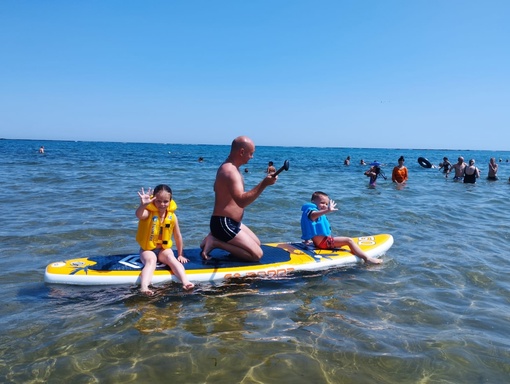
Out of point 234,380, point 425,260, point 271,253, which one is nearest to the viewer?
point 234,380

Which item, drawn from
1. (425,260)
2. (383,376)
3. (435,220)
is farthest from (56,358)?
(435,220)

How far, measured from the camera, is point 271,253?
611cm

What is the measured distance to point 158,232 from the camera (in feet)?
17.3

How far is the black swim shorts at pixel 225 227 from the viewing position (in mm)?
5480

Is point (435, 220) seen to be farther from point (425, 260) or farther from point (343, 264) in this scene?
point (343, 264)

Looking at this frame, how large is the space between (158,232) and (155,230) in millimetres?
53

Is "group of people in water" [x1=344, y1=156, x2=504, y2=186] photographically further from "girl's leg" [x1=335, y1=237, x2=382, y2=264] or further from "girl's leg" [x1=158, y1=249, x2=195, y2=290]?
"girl's leg" [x1=158, y1=249, x2=195, y2=290]

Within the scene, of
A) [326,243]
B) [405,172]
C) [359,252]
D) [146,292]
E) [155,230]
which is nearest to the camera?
[146,292]

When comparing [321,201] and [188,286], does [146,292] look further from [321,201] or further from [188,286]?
[321,201]

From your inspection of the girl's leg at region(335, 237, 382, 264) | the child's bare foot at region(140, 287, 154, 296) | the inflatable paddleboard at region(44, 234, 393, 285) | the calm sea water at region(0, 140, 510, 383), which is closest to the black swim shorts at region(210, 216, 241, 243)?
the inflatable paddleboard at region(44, 234, 393, 285)

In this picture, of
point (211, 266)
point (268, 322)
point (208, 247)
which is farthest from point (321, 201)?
point (268, 322)

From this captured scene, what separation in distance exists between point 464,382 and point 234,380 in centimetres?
191

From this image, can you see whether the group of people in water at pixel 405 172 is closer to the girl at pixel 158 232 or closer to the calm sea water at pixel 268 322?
the calm sea water at pixel 268 322

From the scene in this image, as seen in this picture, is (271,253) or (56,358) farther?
(271,253)
